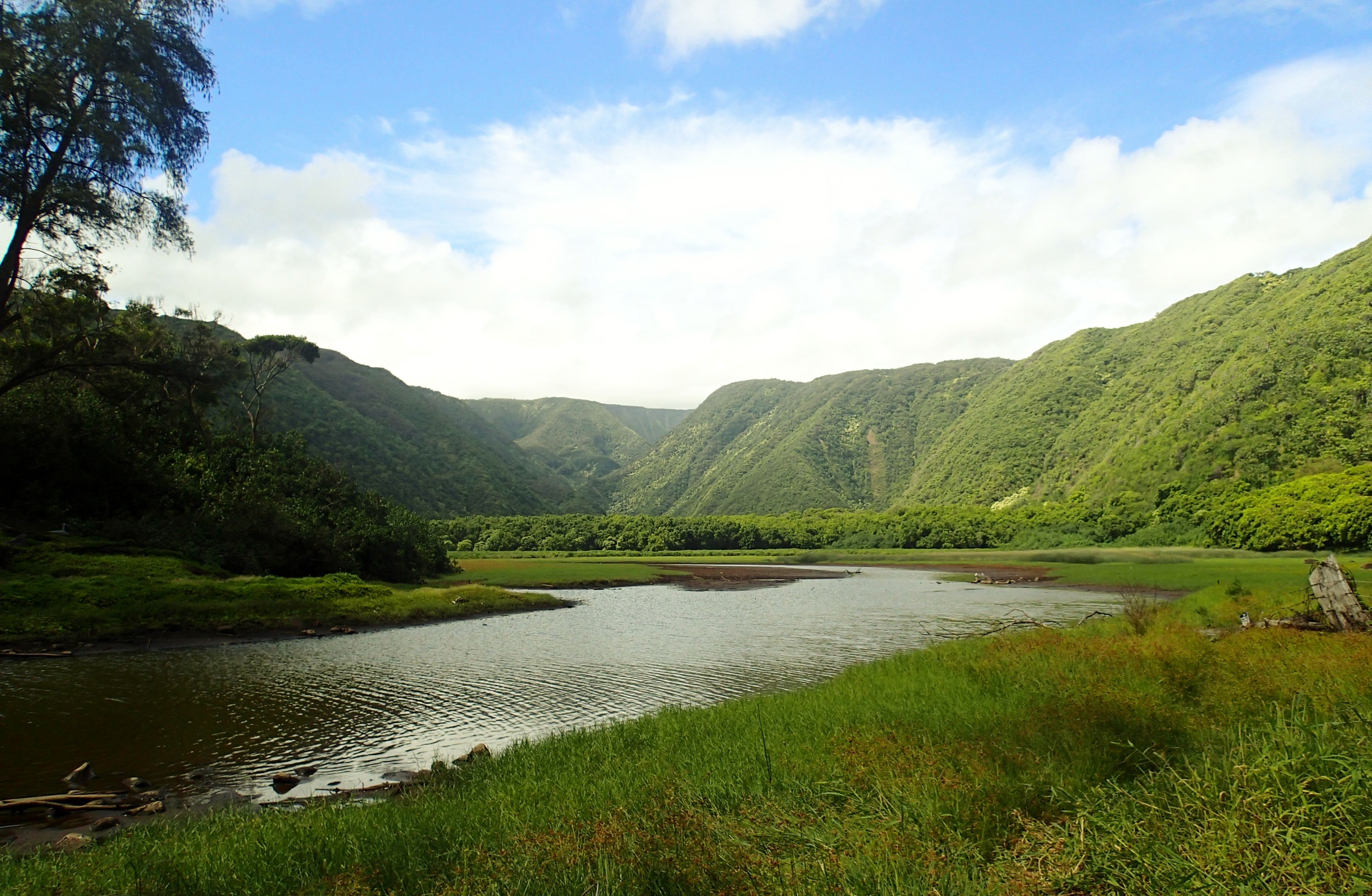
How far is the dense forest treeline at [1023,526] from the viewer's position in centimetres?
6794

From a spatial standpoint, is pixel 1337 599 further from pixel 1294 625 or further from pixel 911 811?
pixel 911 811

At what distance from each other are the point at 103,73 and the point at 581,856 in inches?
1425

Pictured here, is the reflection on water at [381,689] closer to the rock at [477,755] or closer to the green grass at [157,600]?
the rock at [477,755]

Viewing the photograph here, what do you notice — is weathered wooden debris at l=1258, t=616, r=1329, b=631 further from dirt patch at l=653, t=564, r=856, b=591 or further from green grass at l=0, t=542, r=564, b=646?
dirt patch at l=653, t=564, r=856, b=591

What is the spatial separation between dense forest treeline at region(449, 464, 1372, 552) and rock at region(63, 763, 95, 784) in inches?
3342

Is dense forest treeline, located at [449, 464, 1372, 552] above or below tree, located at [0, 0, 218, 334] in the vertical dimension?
below

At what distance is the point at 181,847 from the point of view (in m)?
8.46

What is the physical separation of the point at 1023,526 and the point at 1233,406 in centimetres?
3547

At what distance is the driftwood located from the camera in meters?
16.5

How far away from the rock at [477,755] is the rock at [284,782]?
3.08 meters

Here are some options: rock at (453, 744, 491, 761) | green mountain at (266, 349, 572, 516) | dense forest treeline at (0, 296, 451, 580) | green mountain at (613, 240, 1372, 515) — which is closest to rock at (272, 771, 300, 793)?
rock at (453, 744, 491, 761)

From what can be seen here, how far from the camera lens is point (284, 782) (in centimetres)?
1376

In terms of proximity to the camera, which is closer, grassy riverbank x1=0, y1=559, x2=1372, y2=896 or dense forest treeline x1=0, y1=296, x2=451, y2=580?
grassy riverbank x1=0, y1=559, x2=1372, y2=896

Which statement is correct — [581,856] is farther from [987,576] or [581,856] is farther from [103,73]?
[987,576]
